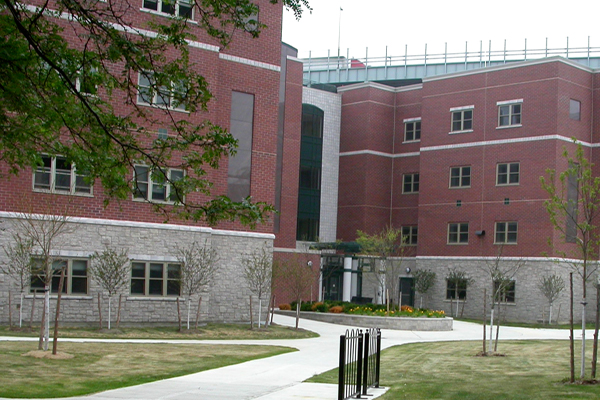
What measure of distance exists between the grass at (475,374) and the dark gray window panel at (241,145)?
34.2ft

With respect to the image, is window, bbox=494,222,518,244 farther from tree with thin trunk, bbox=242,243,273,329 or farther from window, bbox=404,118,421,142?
tree with thin trunk, bbox=242,243,273,329

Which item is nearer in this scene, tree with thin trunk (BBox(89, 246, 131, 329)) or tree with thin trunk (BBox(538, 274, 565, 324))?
tree with thin trunk (BBox(89, 246, 131, 329))

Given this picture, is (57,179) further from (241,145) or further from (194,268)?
(241,145)

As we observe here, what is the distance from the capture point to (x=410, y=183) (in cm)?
5503

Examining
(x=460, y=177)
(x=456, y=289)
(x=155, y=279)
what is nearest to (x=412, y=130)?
(x=460, y=177)

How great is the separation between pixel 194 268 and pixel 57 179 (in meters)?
6.03

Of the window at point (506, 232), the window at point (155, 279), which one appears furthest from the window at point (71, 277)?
the window at point (506, 232)

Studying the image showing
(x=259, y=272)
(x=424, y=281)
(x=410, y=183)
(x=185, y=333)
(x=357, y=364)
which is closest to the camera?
(x=357, y=364)

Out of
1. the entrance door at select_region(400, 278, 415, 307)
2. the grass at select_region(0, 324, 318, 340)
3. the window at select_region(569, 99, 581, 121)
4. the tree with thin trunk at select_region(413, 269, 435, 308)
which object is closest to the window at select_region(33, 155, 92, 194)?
the grass at select_region(0, 324, 318, 340)

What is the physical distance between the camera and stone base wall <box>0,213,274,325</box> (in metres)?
25.8

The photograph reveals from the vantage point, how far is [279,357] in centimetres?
2044

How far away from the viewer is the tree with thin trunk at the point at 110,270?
26188 millimetres

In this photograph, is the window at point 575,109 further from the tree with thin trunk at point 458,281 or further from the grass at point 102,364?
the grass at point 102,364

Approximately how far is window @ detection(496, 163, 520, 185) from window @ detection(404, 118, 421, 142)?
8.44 meters
